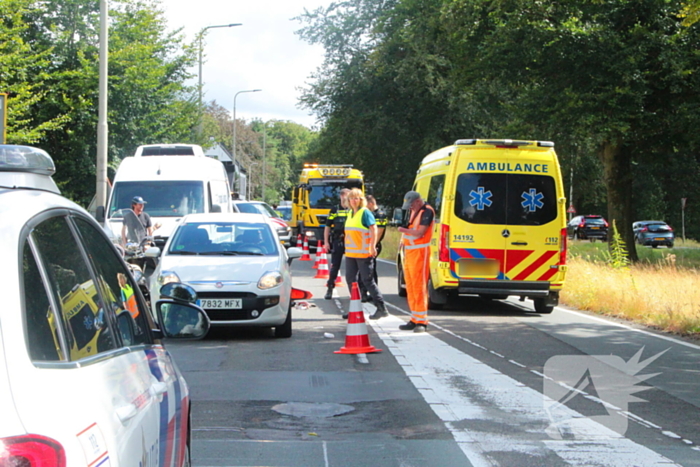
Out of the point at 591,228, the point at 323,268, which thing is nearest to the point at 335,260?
the point at 323,268

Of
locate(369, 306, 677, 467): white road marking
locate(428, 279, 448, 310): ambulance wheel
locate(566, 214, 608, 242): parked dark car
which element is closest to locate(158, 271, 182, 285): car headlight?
locate(369, 306, 677, 467): white road marking

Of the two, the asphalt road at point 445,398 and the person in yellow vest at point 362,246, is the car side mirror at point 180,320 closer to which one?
the asphalt road at point 445,398

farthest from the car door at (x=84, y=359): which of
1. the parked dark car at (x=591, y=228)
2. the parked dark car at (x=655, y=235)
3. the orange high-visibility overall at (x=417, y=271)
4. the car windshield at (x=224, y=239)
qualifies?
the parked dark car at (x=591, y=228)

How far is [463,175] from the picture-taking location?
47.5 ft

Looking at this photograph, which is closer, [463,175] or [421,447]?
[421,447]

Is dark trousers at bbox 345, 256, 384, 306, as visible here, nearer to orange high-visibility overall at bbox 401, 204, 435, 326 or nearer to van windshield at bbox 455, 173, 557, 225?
orange high-visibility overall at bbox 401, 204, 435, 326

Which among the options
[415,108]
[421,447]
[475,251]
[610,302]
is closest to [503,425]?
[421,447]

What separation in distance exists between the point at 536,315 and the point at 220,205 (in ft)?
31.4

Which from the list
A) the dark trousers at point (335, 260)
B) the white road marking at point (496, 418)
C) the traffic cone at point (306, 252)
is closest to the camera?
the white road marking at point (496, 418)

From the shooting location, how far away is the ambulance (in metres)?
14.4

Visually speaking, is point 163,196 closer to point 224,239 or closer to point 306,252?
point 224,239

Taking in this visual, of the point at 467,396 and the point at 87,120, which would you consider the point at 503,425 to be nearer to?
the point at 467,396

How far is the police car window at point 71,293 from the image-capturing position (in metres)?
2.29

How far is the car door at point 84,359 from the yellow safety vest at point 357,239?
31.1 ft
